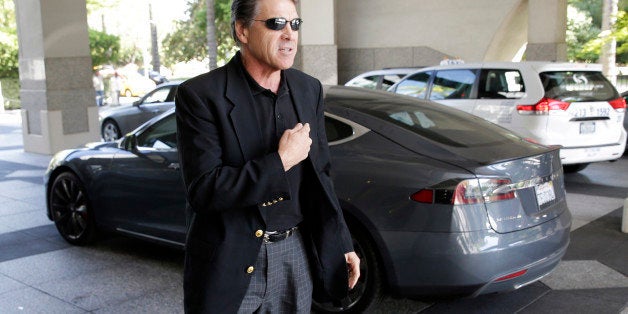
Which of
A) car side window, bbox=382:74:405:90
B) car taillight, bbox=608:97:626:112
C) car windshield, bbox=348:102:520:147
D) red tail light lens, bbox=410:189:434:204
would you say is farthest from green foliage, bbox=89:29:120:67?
red tail light lens, bbox=410:189:434:204

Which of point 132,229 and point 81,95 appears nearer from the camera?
point 132,229

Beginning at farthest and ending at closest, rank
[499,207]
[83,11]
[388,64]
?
[388,64], [83,11], [499,207]

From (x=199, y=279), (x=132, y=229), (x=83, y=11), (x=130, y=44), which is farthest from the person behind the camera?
(x=130, y=44)

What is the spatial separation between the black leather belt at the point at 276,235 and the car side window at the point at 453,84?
7.70 m

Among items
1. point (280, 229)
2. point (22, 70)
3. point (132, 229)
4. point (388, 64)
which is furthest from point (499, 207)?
point (388, 64)

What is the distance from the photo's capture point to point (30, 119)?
1345 centimetres

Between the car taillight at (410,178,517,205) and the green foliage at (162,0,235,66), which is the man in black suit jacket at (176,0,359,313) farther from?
the green foliage at (162,0,235,66)

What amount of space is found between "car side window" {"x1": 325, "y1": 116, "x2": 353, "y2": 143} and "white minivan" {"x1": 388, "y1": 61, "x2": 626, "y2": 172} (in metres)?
4.67

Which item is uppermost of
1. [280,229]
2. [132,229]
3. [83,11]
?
[83,11]

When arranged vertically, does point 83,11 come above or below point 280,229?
above

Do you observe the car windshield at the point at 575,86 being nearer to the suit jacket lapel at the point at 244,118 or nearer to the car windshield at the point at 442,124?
the car windshield at the point at 442,124

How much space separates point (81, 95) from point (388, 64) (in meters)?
9.91

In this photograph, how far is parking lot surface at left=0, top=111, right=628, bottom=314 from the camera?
484 cm

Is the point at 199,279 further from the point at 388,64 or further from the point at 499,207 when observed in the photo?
the point at 388,64
